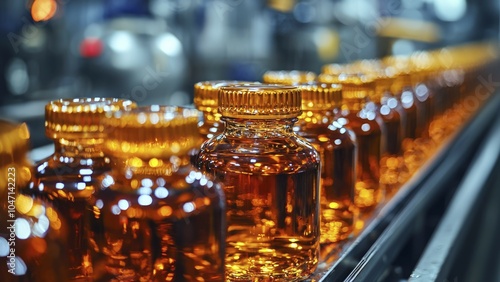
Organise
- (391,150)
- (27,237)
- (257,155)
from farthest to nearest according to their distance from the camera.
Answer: (391,150)
(257,155)
(27,237)

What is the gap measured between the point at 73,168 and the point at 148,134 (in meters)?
0.14

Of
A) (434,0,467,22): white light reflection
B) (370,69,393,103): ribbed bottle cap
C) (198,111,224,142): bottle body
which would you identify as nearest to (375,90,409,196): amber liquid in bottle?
(370,69,393,103): ribbed bottle cap

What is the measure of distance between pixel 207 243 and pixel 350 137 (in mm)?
460

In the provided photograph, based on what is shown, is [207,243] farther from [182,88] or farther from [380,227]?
[182,88]

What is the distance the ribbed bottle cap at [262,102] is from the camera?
81cm

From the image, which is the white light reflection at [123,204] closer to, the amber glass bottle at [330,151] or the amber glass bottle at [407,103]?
the amber glass bottle at [330,151]

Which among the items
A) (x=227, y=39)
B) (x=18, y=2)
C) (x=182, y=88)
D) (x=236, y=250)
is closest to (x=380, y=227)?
(x=236, y=250)

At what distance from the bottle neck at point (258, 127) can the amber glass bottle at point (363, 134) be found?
1.16 feet

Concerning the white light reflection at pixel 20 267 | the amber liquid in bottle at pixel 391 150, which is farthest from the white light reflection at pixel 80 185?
the amber liquid in bottle at pixel 391 150

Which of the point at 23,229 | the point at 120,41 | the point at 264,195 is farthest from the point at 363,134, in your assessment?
the point at 120,41

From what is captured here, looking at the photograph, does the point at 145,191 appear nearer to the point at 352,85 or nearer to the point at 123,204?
the point at 123,204

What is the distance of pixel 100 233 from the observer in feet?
2.20

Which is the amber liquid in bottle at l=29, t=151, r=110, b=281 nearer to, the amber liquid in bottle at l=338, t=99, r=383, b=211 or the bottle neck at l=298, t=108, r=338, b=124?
the bottle neck at l=298, t=108, r=338, b=124

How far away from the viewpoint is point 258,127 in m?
0.86
